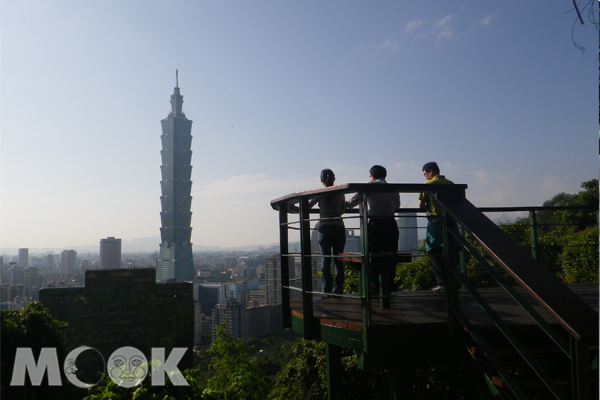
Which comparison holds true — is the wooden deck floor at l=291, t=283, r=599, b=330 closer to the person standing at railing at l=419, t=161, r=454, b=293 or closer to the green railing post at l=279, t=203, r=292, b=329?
the green railing post at l=279, t=203, r=292, b=329

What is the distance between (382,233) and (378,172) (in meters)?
0.58

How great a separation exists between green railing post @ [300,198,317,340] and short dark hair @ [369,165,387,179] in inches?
39.5

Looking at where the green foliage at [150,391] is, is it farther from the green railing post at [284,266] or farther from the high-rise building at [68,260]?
the high-rise building at [68,260]

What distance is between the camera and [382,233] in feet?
12.5

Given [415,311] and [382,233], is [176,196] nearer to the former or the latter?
[382,233]

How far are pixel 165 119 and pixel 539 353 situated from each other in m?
185

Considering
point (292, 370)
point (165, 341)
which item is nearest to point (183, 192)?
point (165, 341)

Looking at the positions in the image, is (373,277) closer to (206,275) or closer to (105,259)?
(105,259)

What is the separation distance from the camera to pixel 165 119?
579ft

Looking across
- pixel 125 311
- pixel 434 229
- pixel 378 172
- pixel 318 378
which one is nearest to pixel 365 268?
pixel 378 172

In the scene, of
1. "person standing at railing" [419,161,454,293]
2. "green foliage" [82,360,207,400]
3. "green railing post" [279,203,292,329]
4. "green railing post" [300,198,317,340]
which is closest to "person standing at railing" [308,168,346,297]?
"green railing post" [279,203,292,329]

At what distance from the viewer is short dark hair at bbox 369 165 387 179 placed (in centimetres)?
402

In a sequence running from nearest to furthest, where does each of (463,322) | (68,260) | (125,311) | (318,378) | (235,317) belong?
(463,322) → (318,378) → (125,311) → (235,317) → (68,260)

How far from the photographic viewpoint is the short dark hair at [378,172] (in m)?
4.02
